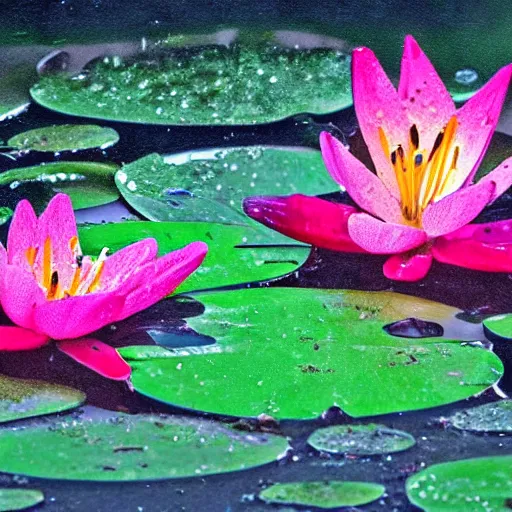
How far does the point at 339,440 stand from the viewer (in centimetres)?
104

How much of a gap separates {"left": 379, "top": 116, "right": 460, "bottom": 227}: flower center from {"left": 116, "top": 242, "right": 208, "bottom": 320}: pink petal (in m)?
0.29

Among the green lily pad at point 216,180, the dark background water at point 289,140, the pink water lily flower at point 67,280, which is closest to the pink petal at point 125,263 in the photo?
the pink water lily flower at point 67,280

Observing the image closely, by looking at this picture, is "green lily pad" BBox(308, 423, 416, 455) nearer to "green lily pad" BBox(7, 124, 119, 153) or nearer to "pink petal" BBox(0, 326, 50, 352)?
"pink petal" BBox(0, 326, 50, 352)

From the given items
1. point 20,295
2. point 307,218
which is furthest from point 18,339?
point 307,218

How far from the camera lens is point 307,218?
133 cm

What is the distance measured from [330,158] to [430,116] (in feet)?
0.70

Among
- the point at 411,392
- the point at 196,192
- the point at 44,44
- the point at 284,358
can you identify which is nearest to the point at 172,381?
the point at 284,358

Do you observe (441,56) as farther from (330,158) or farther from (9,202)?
(9,202)

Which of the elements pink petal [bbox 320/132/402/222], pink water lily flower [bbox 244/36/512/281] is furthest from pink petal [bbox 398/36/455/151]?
pink petal [bbox 320/132/402/222]

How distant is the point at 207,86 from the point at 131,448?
0.95 metres

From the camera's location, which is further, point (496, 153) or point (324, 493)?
point (496, 153)

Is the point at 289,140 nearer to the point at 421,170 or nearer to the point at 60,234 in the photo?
the point at 421,170

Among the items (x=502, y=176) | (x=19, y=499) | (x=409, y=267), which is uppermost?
(x=502, y=176)

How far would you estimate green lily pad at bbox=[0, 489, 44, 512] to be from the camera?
94cm
